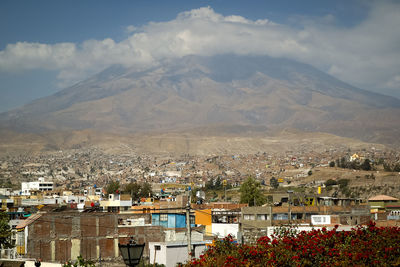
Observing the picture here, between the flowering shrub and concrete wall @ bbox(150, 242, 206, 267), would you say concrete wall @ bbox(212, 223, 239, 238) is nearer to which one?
concrete wall @ bbox(150, 242, 206, 267)

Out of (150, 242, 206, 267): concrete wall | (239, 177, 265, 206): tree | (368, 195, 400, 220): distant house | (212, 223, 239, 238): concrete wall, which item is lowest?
(150, 242, 206, 267): concrete wall

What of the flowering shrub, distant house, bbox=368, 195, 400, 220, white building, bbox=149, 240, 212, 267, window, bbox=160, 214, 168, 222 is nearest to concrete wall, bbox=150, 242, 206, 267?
white building, bbox=149, 240, 212, 267

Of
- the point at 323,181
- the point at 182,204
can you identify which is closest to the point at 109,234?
the point at 182,204

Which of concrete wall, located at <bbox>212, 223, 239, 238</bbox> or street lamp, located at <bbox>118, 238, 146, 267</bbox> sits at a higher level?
street lamp, located at <bbox>118, 238, 146, 267</bbox>

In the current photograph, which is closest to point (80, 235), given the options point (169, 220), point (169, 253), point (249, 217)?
point (169, 253)

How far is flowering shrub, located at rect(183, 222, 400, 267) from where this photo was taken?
14.9 meters

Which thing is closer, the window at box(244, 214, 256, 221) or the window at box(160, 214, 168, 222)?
the window at box(244, 214, 256, 221)

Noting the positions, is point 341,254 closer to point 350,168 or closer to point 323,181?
point 323,181

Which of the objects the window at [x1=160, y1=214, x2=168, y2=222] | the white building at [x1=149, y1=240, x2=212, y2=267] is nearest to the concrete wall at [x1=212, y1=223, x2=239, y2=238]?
the window at [x1=160, y1=214, x2=168, y2=222]

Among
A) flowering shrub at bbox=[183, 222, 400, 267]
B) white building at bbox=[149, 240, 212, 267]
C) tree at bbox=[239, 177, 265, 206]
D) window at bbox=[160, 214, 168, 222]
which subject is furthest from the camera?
tree at bbox=[239, 177, 265, 206]

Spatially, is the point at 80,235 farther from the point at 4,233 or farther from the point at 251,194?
the point at 251,194

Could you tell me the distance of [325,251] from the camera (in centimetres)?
1622

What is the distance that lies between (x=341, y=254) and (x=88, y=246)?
1300 inches

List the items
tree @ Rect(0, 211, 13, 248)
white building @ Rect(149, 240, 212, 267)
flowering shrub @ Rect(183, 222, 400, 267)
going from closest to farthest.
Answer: flowering shrub @ Rect(183, 222, 400, 267) < tree @ Rect(0, 211, 13, 248) < white building @ Rect(149, 240, 212, 267)
